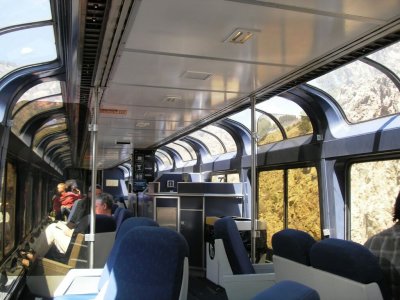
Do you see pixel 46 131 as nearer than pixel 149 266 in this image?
No

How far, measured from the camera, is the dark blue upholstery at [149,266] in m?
2.13

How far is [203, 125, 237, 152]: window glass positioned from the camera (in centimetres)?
970

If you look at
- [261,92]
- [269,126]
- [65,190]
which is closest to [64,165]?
[65,190]

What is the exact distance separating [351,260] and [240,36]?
65.8 inches

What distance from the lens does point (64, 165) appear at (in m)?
5.42

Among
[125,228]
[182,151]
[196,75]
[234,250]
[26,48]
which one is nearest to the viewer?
[125,228]

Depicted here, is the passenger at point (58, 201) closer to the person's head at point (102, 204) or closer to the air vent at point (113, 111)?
the person's head at point (102, 204)

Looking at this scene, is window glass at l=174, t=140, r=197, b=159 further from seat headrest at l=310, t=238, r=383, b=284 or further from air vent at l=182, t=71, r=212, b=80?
seat headrest at l=310, t=238, r=383, b=284

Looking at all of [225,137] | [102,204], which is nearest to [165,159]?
[225,137]

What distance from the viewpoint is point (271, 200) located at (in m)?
7.55

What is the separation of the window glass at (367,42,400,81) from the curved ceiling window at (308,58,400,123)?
232 mm

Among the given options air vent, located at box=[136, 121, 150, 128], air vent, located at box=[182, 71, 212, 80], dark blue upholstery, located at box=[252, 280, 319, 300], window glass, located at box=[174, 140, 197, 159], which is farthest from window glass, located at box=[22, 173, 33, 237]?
window glass, located at box=[174, 140, 197, 159]

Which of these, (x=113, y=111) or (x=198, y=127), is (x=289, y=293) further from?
(x=198, y=127)

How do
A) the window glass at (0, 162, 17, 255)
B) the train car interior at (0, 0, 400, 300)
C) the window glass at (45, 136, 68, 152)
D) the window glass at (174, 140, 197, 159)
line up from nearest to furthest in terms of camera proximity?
the train car interior at (0, 0, 400, 300) < the window glass at (0, 162, 17, 255) < the window glass at (45, 136, 68, 152) < the window glass at (174, 140, 197, 159)
